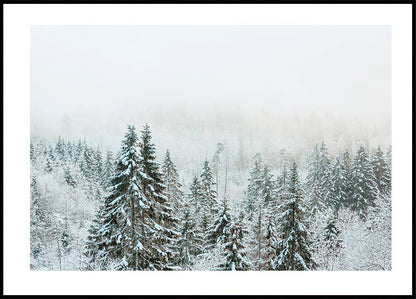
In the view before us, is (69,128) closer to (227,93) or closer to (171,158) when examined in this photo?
(171,158)

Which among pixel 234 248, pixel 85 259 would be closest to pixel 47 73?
pixel 85 259

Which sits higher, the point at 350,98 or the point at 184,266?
the point at 350,98

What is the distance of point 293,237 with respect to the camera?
819cm

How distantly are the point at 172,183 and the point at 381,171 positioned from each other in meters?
8.16

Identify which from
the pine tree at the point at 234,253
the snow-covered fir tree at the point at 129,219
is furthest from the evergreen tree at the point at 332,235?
the snow-covered fir tree at the point at 129,219

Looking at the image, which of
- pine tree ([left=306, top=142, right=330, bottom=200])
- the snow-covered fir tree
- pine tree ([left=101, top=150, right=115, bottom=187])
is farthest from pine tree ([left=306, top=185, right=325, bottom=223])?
pine tree ([left=101, top=150, right=115, bottom=187])

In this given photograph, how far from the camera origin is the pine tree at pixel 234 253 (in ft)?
22.5

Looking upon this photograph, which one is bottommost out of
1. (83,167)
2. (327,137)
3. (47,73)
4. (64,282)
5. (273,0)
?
(64,282)

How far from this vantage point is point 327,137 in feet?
29.5

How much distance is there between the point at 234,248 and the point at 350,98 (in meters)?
7.28

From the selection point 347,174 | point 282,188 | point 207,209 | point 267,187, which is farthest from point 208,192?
point 347,174

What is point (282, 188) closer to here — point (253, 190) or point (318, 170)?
point (253, 190)

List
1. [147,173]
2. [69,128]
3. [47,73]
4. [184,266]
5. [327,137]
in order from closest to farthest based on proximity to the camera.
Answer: [147,173] → [47,73] → [69,128] → [327,137] → [184,266]

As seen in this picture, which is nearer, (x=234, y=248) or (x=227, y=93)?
(x=234, y=248)
